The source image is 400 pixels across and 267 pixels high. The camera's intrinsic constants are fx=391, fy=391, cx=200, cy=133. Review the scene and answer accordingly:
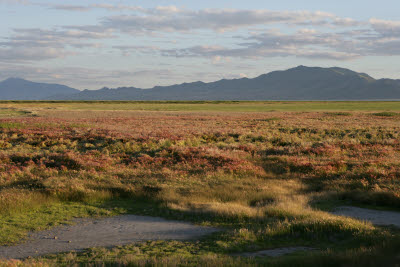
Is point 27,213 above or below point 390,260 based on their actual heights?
below

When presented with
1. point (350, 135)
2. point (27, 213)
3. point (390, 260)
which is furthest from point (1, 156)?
point (350, 135)

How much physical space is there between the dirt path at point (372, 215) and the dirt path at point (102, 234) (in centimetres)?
443

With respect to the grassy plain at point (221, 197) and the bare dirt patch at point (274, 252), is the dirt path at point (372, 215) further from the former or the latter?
the bare dirt patch at point (274, 252)

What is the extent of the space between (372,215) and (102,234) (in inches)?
310

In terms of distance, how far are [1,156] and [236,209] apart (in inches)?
600

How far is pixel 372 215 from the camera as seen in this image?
11734 millimetres

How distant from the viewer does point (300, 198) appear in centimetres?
1333

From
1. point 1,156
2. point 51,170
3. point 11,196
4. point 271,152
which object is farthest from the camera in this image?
point 271,152

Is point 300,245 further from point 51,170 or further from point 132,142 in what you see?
point 132,142

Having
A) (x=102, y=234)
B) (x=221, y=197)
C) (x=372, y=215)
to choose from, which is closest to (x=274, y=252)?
(x=102, y=234)

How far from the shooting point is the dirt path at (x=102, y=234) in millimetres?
8852


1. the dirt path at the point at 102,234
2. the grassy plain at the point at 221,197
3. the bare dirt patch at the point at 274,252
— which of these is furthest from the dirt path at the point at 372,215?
the dirt path at the point at 102,234

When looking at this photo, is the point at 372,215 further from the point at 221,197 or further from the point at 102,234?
the point at 102,234

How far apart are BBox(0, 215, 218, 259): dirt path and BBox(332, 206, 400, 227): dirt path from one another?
4430 mm
